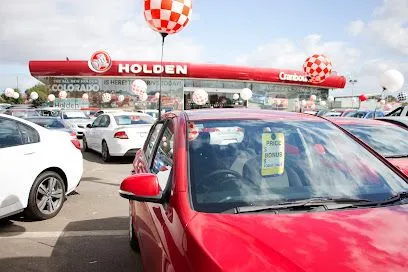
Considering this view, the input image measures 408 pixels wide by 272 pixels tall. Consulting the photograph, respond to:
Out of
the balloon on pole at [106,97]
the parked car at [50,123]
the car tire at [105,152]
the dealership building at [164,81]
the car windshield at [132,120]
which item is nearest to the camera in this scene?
the car tire at [105,152]

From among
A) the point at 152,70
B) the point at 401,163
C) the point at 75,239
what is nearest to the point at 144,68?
the point at 152,70

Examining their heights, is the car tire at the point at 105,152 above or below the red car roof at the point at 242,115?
below

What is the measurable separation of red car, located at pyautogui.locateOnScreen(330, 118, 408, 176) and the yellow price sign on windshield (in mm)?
2501

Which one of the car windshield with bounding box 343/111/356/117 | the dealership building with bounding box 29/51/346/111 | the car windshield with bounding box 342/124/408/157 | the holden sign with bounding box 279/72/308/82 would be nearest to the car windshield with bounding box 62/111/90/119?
the car windshield with bounding box 343/111/356/117

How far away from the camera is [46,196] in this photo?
5574 mm

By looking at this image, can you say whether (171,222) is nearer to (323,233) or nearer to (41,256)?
(323,233)

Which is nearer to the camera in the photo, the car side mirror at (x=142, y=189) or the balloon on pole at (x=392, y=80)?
the car side mirror at (x=142, y=189)

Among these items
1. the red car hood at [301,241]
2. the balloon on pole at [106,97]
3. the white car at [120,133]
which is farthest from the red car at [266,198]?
the balloon on pole at [106,97]

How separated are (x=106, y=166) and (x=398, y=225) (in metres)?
9.18

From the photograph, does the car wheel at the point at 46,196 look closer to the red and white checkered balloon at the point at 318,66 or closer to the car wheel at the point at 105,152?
the car wheel at the point at 105,152

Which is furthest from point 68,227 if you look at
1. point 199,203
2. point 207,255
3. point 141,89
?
point 141,89

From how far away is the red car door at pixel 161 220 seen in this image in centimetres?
216

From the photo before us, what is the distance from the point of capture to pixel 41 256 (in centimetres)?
421

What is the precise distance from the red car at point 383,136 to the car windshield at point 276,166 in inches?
86.7
